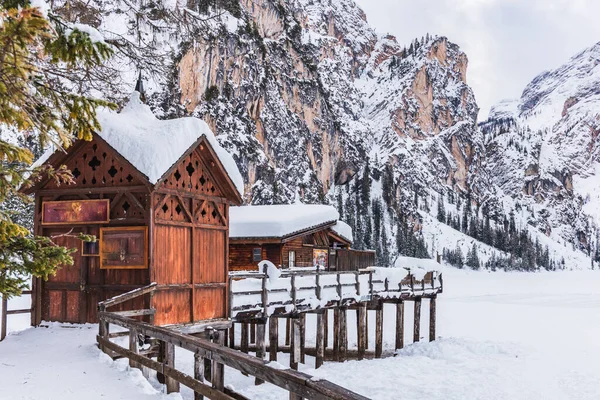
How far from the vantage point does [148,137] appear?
14742mm

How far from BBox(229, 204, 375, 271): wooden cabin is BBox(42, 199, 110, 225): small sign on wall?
1669 centimetres

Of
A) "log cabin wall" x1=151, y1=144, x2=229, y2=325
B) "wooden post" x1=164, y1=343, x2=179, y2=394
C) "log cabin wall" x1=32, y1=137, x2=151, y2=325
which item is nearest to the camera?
"wooden post" x1=164, y1=343, x2=179, y2=394

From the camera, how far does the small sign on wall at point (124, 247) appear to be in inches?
556

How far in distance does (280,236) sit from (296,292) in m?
11.2

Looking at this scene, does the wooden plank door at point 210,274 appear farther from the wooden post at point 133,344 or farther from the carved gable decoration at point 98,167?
the wooden post at point 133,344

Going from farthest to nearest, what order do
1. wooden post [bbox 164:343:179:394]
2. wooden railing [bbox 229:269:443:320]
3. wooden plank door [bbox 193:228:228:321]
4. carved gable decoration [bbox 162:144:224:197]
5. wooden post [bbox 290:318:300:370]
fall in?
wooden post [bbox 290:318:300:370] < wooden railing [bbox 229:269:443:320] < wooden plank door [bbox 193:228:228:321] < carved gable decoration [bbox 162:144:224:197] < wooden post [bbox 164:343:179:394]

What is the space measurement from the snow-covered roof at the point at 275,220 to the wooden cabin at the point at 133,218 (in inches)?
607

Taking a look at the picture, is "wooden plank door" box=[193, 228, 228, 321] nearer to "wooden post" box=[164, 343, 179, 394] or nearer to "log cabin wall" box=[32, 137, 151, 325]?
"log cabin wall" box=[32, 137, 151, 325]

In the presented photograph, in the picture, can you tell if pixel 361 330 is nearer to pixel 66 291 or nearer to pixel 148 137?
pixel 66 291

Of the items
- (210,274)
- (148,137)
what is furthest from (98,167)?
(210,274)

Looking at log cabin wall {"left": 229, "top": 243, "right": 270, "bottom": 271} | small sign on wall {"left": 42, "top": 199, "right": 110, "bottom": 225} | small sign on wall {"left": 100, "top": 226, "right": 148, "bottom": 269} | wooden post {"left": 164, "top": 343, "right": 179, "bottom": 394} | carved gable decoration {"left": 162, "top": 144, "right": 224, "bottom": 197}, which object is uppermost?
carved gable decoration {"left": 162, "top": 144, "right": 224, "bottom": 197}

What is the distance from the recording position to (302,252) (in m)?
35.1

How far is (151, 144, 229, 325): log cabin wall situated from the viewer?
14469 millimetres

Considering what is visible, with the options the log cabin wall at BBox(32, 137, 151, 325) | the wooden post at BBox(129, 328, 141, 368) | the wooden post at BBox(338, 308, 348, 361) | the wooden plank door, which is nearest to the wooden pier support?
the wooden plank door
